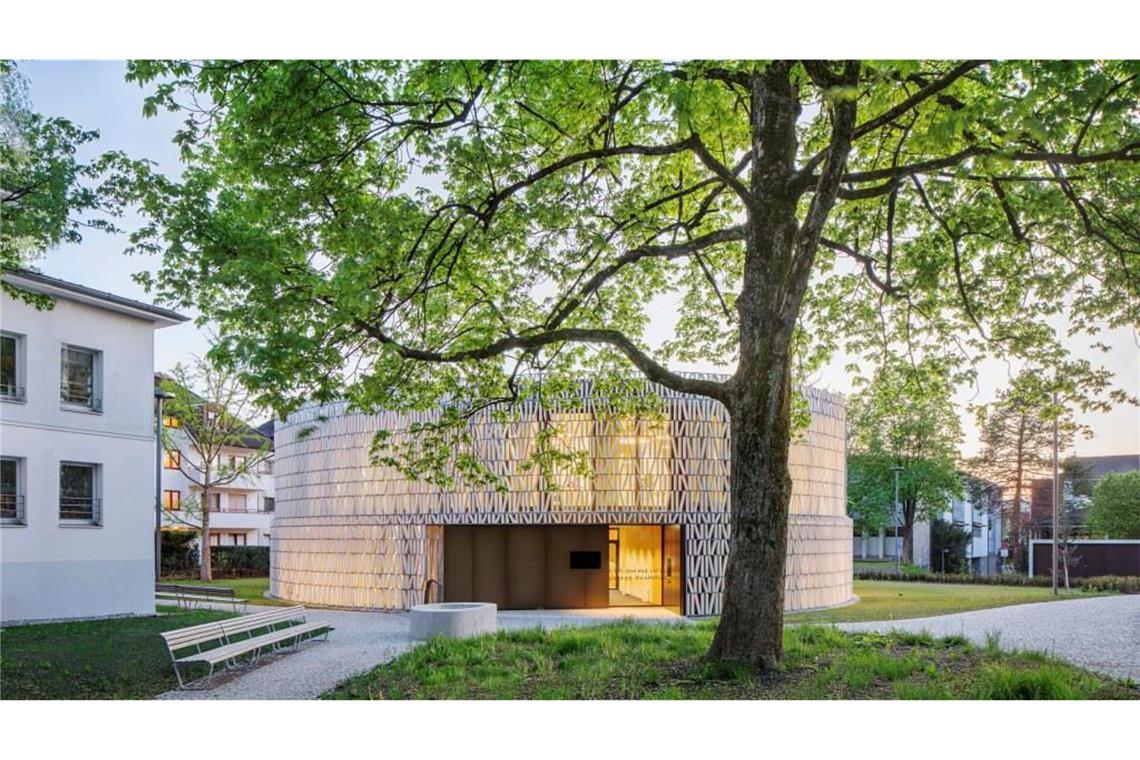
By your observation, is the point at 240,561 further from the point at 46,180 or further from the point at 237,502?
the point at 46,180

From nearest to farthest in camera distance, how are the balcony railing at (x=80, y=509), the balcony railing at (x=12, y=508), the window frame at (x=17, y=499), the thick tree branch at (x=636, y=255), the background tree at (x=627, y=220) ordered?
the background tree at (x=627, y=220) < the thick tree branch at (x=636, y=255) < the balcony railing at (x=12, y=508) < the window frame at (x=17, y=499) < the balcony railing at (x=80, y=509)

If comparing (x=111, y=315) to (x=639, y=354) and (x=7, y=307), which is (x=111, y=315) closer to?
(x=7, y=307)

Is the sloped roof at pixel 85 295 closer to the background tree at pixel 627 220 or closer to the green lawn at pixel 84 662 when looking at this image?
the background tree at pixel 627 220

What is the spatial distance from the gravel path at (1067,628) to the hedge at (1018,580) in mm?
4481

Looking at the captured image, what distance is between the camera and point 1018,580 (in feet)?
84.3

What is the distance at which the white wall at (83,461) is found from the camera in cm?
1312

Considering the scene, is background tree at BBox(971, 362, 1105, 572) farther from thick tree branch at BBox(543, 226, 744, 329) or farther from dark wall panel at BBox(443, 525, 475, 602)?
dark wall panel at BBox(443, 525, 475, 602)

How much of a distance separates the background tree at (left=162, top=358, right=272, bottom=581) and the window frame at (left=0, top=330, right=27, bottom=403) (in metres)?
11.3

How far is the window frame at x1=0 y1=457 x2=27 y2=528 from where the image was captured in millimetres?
12969

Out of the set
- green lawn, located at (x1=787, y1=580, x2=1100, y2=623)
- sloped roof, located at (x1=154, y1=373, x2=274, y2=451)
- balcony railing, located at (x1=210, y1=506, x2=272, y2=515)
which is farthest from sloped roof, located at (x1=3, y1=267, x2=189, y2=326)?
balcony railing, located at (x1=210, y1=506, x2=272, y2=515)

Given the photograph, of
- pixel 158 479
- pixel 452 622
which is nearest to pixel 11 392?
pixel 452 622

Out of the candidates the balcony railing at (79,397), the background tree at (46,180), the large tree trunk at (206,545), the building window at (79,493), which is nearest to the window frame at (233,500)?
the large tree trunk at (206,545)
